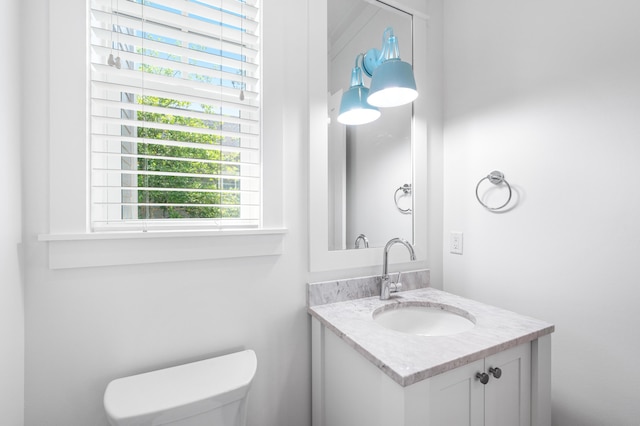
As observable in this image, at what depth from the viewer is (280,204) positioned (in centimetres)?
118

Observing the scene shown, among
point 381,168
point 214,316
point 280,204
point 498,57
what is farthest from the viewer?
point 381,168

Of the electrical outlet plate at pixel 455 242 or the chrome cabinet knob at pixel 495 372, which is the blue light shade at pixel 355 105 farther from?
the chrome cabinet knob at pixel 495 372

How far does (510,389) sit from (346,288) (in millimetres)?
660

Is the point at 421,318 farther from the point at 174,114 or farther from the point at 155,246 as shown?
the point at 174,114

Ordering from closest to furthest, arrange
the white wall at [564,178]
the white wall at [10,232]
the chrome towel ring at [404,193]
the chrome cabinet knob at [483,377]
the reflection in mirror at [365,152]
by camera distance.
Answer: the white wall at [10,232], the chrome cabinet knob at [483,377], the white wall at [564,178], the reflection in mirror at [365,152], the chrome towel ring at [404,193]

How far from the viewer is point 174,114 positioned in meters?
1.04

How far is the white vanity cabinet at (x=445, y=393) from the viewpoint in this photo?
76 cm

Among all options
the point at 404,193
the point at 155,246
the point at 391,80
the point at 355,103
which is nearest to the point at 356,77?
the point at 355,103

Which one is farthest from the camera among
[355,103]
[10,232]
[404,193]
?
[404,193]

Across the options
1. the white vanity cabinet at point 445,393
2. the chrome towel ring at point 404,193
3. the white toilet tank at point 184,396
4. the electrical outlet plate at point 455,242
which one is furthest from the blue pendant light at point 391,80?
the white toilet tank at point 184,396

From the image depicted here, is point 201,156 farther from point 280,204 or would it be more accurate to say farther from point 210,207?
point 280,204

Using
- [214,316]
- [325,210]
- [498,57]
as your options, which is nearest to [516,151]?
[498,57]

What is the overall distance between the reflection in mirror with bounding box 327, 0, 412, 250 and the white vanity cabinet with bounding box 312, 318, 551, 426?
533 millimetres

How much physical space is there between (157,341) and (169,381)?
158mm
